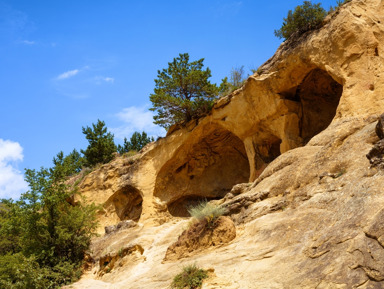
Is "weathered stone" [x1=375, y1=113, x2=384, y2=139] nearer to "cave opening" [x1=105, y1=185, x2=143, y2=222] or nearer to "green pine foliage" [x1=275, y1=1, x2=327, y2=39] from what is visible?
"green pine foliage" [x1=275, y1=1, x2=327, y2=39]

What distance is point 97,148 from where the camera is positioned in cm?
2702

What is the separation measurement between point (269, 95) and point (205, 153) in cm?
591

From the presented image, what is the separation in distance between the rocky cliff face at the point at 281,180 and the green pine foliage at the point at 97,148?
408cm

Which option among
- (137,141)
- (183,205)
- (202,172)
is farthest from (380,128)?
(137,141)

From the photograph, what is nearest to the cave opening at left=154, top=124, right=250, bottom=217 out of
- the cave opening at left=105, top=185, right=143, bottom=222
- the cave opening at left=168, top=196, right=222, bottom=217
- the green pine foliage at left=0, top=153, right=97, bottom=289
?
the cave opening at left=168, top=196, right=222, bottom=217

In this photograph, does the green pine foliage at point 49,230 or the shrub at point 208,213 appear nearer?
the shrub at point 208,213

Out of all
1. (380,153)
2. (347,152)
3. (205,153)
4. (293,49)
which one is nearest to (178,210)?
(205,153)

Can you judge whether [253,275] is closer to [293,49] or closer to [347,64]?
[347,64]

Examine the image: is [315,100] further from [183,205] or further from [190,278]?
[190,278]

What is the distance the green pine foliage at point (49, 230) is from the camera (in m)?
13.8

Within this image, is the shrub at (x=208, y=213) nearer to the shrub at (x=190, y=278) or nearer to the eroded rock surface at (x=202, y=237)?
the eroded rock surface at (x=202, y=237)

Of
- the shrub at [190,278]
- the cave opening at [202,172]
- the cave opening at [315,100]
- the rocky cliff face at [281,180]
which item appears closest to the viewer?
the rocky cliff face at [281,180]

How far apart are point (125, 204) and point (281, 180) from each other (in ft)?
46.5

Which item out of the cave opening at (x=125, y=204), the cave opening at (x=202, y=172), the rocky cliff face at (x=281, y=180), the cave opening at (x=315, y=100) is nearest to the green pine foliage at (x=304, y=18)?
the rocky cliff face at (x=281, y=180)
